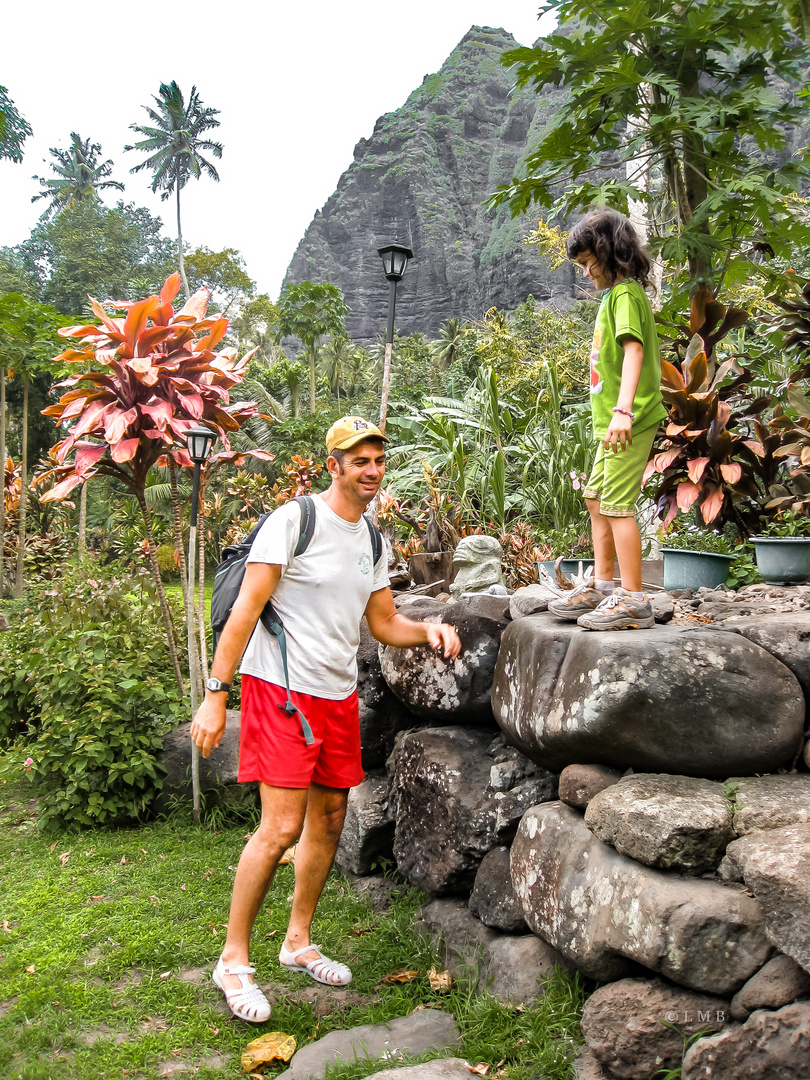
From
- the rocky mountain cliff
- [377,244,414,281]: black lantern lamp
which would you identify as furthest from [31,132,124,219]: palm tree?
[377,244,414,281]: black lantern lamp

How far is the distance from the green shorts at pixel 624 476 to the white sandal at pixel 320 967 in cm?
196

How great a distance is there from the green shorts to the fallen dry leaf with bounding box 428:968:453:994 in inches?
72.8

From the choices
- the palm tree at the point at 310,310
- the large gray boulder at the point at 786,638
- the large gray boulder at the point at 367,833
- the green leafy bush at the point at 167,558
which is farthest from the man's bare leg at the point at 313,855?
the palm tree at the point at 310,310

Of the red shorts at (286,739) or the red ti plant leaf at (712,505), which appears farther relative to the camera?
the red ti plant leaf at (712,505)

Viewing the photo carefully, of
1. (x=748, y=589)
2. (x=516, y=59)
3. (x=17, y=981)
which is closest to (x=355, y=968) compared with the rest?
(x=17, y=981)

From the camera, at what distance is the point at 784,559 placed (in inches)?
134

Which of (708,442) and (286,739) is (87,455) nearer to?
(286,739)

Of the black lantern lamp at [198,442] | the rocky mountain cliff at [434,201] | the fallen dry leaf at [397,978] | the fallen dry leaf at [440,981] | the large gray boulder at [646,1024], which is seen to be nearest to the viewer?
the large gray boulder at [646,1024]

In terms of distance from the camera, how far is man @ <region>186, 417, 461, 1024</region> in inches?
101

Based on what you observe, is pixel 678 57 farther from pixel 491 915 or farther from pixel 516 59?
pixel 491 915

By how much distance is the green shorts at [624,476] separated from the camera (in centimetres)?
266

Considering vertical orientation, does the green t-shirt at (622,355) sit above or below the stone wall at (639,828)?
above

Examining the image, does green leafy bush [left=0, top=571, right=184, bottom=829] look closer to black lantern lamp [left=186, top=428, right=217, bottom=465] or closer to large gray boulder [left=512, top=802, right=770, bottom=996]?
black lantern lamp [left=186, top=428, right=217, bottom=465]

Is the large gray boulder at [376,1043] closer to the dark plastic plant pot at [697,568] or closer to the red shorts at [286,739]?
the red shorts at [286,739]
